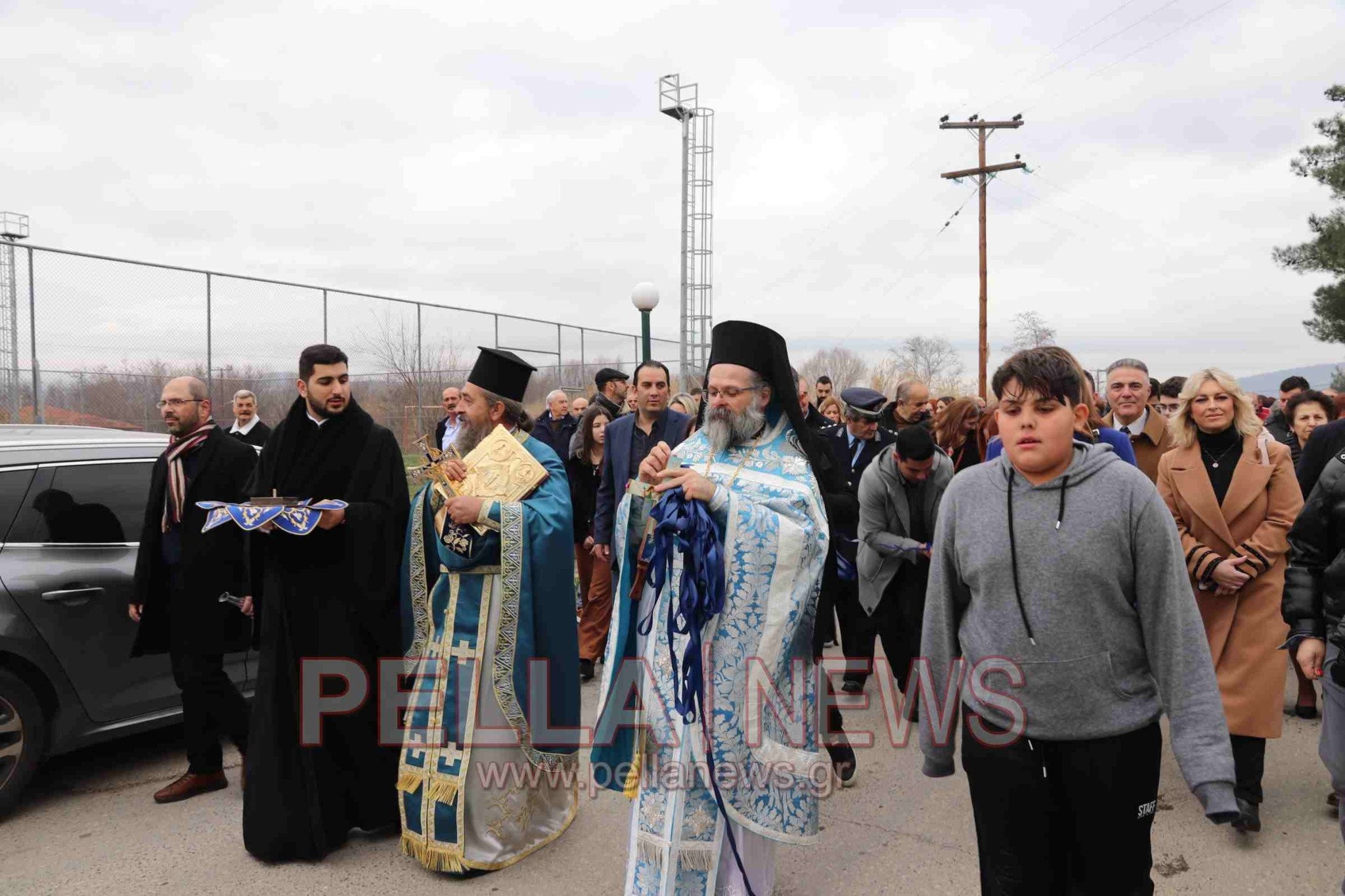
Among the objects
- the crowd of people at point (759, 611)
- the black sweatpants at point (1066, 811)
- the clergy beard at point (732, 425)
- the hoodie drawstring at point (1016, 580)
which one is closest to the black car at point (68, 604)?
the crowd of people at point (759, 611)

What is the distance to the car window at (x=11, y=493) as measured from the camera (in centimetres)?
445

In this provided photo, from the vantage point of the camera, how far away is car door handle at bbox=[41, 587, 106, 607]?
175 inches

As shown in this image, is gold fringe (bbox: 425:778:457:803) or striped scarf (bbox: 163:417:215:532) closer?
gold fringe (bbox: 425:778:457:803)

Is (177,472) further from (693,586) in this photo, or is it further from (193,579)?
(693,586)

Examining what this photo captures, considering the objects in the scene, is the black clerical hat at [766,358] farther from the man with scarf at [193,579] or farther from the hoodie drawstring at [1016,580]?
the man with scarf at [193,579]

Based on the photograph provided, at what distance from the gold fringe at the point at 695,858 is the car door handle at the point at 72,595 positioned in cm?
331

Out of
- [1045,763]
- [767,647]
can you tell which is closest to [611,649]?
[767,647]

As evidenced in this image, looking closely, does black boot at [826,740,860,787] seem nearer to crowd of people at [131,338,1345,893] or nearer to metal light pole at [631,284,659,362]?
crowd of people at [131,338,1345,893]

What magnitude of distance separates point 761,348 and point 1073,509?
135cm

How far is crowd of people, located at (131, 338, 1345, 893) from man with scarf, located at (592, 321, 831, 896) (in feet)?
0.04

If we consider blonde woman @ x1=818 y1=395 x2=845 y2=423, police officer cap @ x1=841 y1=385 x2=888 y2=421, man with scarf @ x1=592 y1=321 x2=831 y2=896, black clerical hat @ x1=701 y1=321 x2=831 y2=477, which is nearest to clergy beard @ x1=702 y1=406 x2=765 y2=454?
man with scarf @ x1=592 y1=321 x2=831 y2=896

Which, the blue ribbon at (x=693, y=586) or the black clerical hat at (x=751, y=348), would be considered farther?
the black clerical hat at (x=751, y=348)

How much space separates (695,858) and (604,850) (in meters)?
1.06

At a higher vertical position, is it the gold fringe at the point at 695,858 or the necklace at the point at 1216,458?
the necklace at the point at 1216,458
